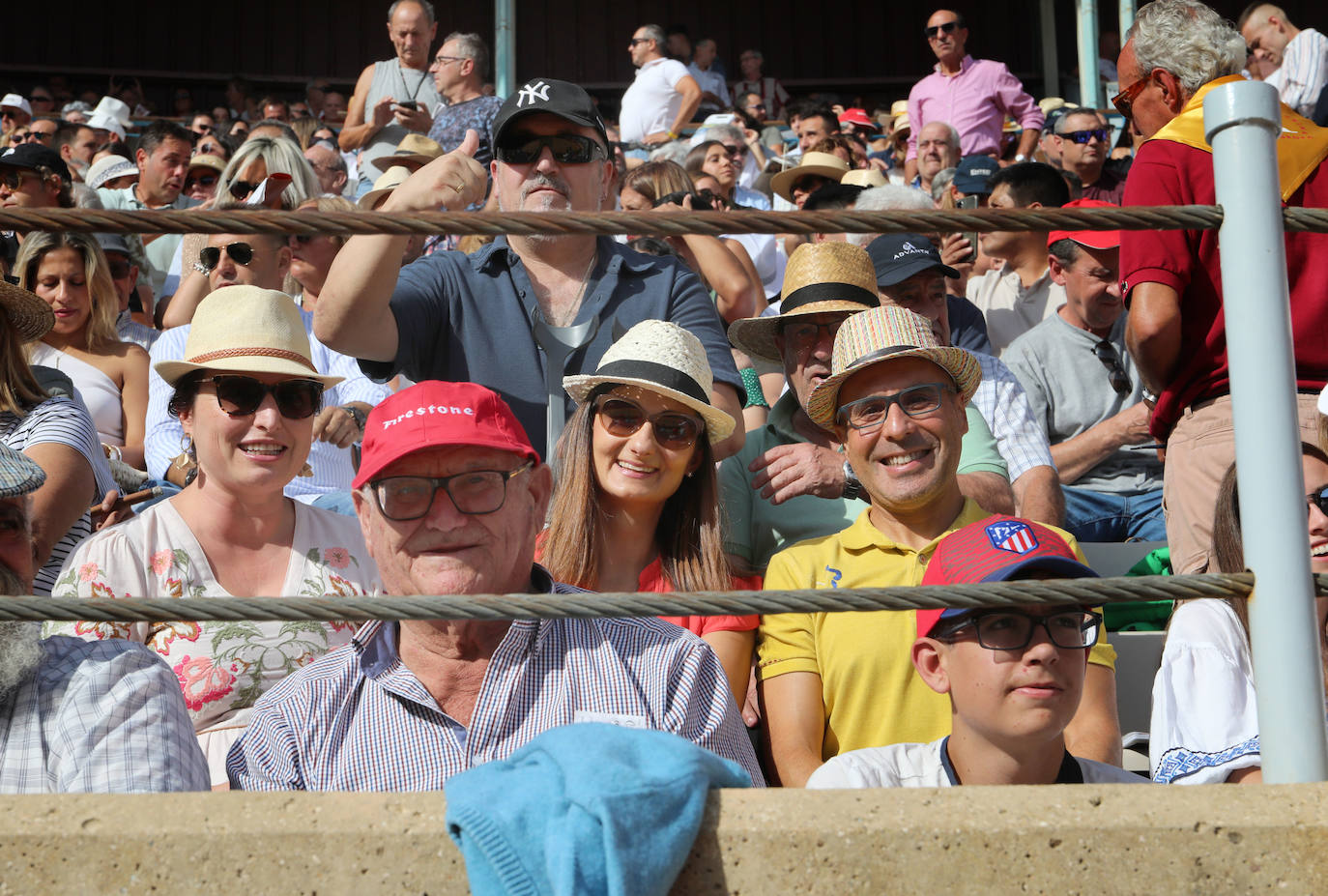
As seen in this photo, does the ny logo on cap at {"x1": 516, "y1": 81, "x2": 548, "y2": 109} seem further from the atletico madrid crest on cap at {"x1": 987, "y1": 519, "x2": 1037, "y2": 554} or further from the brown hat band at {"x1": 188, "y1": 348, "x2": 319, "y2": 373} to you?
the atletico madrid crest on cap at {"x1": 987, "y1": 519, "x2": 1037, "y2": 554}

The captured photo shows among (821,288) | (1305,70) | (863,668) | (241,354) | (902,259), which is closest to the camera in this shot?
(863,668)

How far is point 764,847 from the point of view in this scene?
129 centimetres

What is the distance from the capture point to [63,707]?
1964mm

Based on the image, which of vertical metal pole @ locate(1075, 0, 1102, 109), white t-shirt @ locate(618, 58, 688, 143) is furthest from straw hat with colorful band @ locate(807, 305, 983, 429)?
vertical metal pole @ locate(1075, 0, 1102, 109)

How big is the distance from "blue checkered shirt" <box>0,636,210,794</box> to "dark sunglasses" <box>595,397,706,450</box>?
4.06ft

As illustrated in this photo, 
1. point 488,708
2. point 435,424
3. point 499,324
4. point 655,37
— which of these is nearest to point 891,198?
point 499,324

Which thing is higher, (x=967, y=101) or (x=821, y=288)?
(x=967, y=101)

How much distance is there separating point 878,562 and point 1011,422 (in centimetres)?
98

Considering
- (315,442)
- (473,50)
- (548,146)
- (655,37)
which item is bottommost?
(315,442)

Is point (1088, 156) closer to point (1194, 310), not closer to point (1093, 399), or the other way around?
point (1093, 399)

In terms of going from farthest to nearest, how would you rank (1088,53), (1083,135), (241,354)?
(1088,53) → (1083,135) → (241,354)

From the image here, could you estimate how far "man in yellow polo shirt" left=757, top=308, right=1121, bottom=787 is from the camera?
2658 mm

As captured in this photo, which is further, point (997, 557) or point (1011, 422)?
point (1011, 422)

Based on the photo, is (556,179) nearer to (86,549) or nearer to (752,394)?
(752,394)
